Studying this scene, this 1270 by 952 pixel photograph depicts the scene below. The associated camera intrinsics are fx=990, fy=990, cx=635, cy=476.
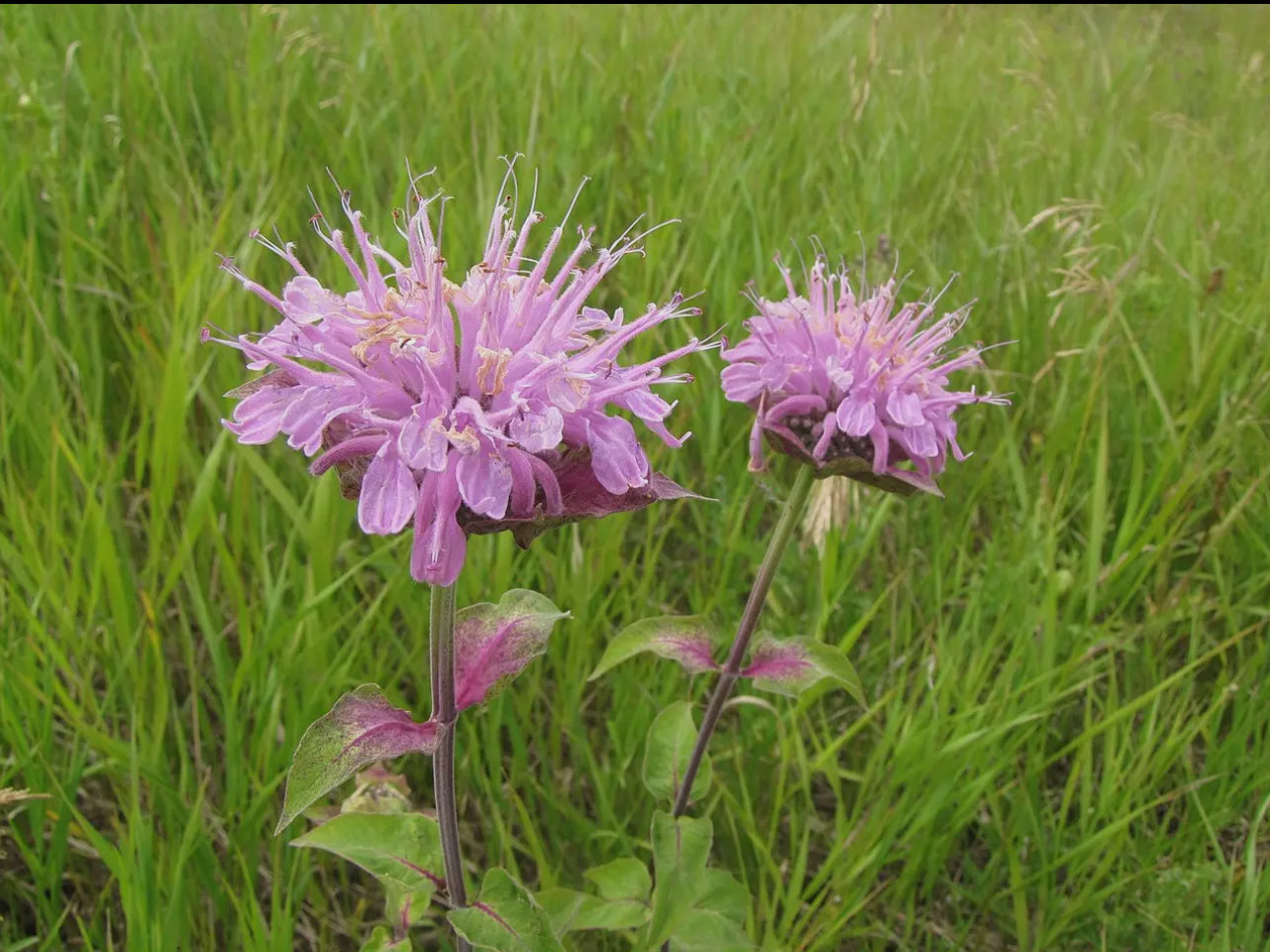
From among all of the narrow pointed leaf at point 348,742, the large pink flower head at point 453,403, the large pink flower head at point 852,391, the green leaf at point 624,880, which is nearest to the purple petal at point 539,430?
the large pink flower head at point 453,403

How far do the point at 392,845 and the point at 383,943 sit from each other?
4.6 inches

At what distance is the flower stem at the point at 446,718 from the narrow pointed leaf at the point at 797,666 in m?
0.45

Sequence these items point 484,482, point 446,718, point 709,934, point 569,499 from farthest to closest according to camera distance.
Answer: point 709,934, point 446,718, point 569,499, point 484,482

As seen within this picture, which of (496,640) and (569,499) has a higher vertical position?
(569,499)

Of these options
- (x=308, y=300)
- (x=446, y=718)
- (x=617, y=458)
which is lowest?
(x=446, y=718)

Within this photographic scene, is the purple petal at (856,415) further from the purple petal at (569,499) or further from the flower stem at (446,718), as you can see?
the flower stem at (446,718)

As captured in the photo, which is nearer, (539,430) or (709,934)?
(539,430)

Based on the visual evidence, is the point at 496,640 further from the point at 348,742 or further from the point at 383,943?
the point at 383,943

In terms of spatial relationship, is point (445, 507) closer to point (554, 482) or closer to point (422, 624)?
point (554, 482)

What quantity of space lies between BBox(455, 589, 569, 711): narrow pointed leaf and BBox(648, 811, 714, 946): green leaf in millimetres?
322

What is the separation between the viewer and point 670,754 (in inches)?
58.6

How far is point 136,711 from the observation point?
4.78 ft

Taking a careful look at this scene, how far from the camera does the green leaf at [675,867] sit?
1.32 m

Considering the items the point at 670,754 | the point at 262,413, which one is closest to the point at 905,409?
the point at 670,754
